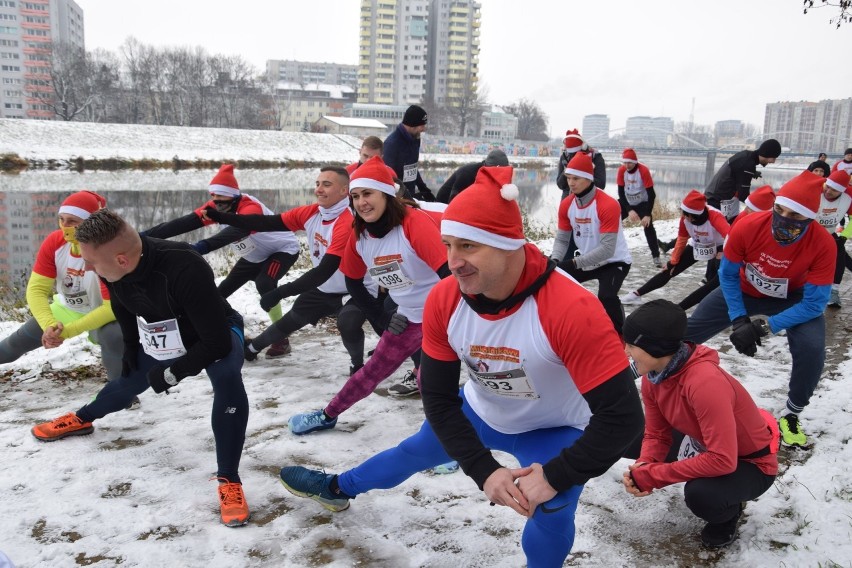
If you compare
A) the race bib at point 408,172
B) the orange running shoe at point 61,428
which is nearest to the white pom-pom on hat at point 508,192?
the orange running shoe at point 61,428

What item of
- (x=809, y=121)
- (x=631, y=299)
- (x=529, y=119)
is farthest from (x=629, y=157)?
(x=809, y=121)

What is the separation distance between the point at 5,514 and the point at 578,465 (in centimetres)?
306

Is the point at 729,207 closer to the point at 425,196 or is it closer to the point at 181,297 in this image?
the point at 425,196

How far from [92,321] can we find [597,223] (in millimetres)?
4525

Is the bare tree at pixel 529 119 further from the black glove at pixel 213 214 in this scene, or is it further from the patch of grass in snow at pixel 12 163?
the black glove at pixel 213 214

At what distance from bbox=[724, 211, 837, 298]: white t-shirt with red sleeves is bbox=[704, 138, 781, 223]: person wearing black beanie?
4437 mm

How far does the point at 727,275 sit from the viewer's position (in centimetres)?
442

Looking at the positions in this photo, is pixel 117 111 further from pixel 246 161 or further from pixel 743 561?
pixel 743 561

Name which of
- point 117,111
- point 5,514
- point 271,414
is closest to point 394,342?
point 271,414

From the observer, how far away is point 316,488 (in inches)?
127

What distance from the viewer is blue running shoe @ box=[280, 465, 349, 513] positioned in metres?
3.21

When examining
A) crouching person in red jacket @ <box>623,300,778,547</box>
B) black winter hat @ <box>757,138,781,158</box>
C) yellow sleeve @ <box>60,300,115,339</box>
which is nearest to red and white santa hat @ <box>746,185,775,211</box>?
black winter hat @ <box>757,138,781,158</box>

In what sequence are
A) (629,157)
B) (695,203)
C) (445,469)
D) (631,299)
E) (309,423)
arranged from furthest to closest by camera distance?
1. (629,157)
2. (631,299)
3. (695,203)
4. (309,423)
5. (445,469)

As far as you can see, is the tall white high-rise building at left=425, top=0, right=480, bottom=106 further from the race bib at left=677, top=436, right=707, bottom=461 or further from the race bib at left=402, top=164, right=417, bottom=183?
the race bib at left=677, top=436, right=707, bottom=461
